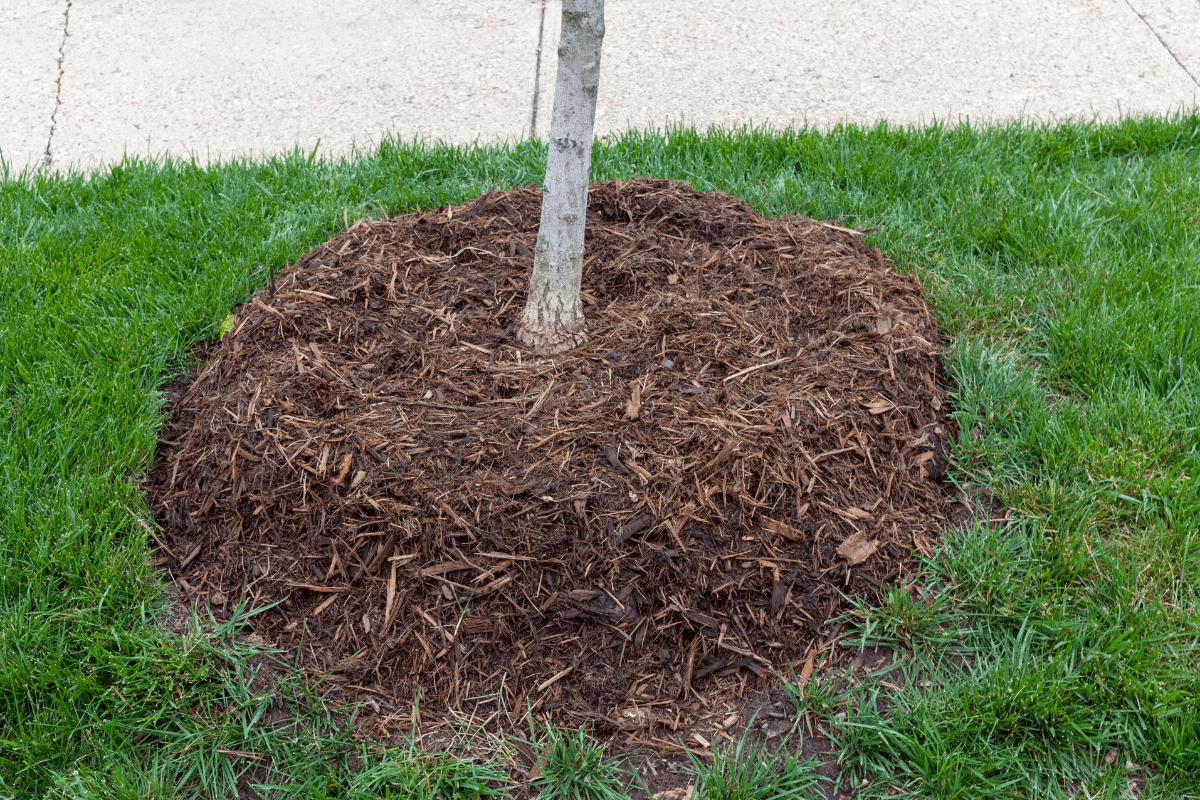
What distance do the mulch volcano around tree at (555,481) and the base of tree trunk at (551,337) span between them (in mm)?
43

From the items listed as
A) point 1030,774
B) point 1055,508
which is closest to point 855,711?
point 1030,774

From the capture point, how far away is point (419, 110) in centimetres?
486

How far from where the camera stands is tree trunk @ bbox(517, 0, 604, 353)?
8.55 ft

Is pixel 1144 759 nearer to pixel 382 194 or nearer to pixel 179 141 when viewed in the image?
pixel 382 194

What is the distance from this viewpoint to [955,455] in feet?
9.60

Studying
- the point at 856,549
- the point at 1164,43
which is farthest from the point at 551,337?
the point at 1164,43

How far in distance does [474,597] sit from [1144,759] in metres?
1.64

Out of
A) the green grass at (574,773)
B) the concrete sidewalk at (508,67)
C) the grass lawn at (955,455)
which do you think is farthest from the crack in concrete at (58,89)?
the green grass at (574,773)

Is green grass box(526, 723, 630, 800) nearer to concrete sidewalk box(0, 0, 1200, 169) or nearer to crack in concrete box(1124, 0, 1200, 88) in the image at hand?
concrete sidewalk box(0, 0, 1200, 169)

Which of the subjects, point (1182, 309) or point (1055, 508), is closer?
point (1055, 508)

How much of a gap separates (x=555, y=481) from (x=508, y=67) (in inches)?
134

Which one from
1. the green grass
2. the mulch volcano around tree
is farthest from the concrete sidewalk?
the green grass

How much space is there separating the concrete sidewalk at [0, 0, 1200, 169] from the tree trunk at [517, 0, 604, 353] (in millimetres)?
2005

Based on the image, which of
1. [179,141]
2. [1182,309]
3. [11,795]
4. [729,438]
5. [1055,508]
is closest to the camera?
[11,795]
